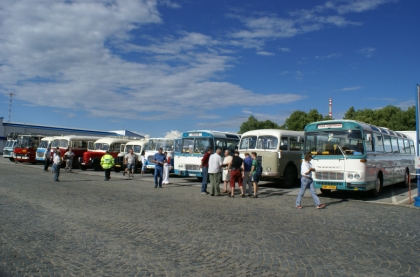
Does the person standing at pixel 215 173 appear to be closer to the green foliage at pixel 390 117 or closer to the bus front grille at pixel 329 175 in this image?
the bus front grille at pixel 329 175

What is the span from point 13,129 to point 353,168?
62.3 metres

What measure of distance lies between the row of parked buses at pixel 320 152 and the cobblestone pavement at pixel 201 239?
171 centimetres

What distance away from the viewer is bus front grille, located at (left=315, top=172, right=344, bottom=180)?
43.4 ft

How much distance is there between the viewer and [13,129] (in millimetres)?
63000

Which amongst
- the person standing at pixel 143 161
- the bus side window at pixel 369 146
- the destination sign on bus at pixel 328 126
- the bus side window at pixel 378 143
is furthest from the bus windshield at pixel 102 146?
the bus side window at pixel 369 146

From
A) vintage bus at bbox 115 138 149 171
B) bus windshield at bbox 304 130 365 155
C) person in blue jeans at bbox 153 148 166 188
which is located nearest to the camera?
bus windshield at bbox 304 130 365 155

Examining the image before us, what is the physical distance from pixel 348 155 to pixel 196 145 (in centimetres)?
907

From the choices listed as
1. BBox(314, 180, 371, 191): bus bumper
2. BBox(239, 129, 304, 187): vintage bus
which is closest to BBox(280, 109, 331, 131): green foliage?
BBox(239, 129, 304, 187): vintage bus

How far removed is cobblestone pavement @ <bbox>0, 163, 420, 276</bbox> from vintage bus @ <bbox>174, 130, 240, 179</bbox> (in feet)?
26.3

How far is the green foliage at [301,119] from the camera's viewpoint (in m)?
58.4

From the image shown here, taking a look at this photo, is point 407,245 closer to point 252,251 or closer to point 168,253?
point 252,251

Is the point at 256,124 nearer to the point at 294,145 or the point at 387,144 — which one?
the point at 294,145

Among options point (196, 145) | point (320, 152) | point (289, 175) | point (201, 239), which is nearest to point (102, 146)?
point (196, 145)

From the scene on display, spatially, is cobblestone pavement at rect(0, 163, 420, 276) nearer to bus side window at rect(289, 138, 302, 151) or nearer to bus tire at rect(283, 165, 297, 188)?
bus tire at rect(283, 165, 297, 188)
